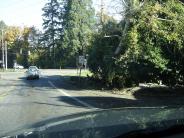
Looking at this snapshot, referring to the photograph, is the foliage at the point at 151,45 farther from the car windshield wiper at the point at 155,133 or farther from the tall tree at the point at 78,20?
the tall tree at the point at 78,20

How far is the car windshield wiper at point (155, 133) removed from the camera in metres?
3.56

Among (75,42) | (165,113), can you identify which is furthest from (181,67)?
(75,42)

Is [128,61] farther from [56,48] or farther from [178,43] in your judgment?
[56,48]

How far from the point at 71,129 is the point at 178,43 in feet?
86.9

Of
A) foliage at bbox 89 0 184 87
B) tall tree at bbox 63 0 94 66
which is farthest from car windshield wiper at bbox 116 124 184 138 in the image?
tall tree at bbox 63 0 94 66

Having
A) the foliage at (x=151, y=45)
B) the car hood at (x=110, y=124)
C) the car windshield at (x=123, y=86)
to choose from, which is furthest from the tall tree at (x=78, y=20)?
the car hood at (x=110, y=124)

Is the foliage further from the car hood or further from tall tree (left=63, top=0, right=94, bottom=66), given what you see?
tall tree (left=63, top=0, right=94, bottom=66)

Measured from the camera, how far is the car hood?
371 centimetres

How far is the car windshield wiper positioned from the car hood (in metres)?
0.05

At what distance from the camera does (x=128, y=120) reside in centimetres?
417

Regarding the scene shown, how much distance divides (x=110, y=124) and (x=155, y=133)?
1.62 feet

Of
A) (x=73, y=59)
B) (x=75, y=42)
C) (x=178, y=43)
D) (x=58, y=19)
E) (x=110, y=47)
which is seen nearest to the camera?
(x=178, y=43)

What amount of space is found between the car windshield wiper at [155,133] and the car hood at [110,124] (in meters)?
0.05

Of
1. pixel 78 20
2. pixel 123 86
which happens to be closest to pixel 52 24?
pixel 78 20
